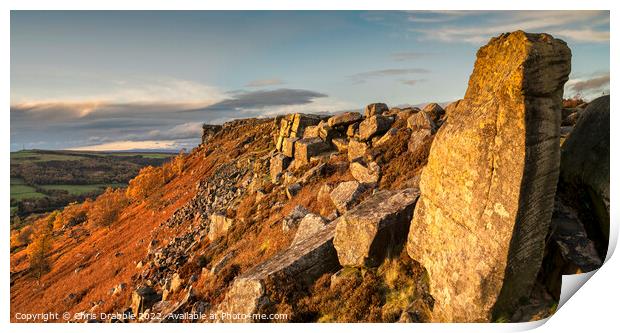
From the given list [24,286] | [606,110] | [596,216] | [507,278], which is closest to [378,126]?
[606,110]

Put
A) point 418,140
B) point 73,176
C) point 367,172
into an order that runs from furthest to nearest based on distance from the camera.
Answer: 1. point 73,176
2. point 367,172
3. point 418,140

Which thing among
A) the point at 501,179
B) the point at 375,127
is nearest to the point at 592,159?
the point at 501,179

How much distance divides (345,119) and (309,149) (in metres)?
3.72

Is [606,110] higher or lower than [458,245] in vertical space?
higher

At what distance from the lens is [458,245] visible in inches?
385

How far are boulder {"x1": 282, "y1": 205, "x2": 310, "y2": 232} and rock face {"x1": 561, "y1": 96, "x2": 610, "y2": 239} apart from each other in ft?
35.5

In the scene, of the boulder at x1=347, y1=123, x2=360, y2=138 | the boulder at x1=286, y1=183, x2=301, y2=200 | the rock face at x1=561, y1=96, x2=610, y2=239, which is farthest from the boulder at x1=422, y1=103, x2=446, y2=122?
the rock face at x1=561, y1=96, x2=610, y2=239

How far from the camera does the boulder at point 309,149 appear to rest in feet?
94.9

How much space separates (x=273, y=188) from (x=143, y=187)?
65005 mm

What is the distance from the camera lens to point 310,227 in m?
15.7

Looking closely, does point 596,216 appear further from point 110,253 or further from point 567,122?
point 110,253

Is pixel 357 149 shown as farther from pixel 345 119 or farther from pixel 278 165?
pixel 278 165
